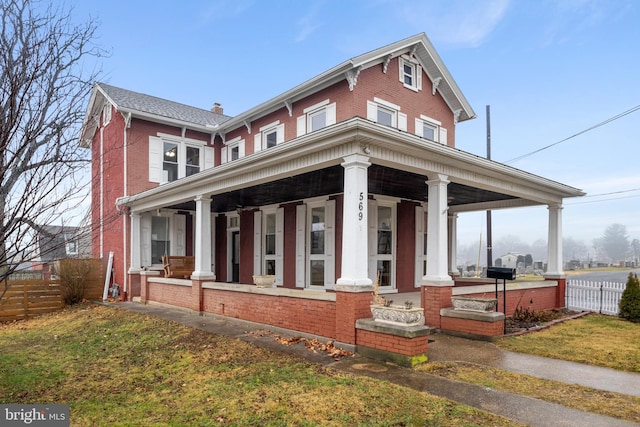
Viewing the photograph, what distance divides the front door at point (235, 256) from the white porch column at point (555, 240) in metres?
10.9

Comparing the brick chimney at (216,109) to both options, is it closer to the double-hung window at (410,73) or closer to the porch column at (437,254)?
the double-hung window at (410,73)

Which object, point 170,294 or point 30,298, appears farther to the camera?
point 30,298

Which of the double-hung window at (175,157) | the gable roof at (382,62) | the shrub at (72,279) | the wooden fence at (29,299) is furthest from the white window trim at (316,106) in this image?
the wooden fence at (29,299)

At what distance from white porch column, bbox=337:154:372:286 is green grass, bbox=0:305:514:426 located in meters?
1.58

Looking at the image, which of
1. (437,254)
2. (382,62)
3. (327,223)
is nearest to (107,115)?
(327,223)

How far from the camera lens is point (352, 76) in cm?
1093

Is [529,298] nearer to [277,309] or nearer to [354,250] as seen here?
[354,250]

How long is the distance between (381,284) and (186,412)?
841 cm

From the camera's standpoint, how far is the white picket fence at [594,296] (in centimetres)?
1152

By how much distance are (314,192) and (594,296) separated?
8.98 meters

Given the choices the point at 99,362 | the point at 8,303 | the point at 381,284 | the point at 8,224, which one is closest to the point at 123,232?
the point at 8,303

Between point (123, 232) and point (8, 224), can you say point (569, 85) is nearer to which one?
point (123, 232)

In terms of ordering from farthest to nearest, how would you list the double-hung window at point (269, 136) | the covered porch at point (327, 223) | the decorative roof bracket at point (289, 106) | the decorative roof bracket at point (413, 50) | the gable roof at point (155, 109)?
the gable roof at point (155, 109)
the double-hung window at point (269, 136)
the decorative roof bracket at point (289, 106)
the decorative roof bracket at point (413, 50)
the covered porch at point (327, 223)

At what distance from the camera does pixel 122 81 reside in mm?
4594
